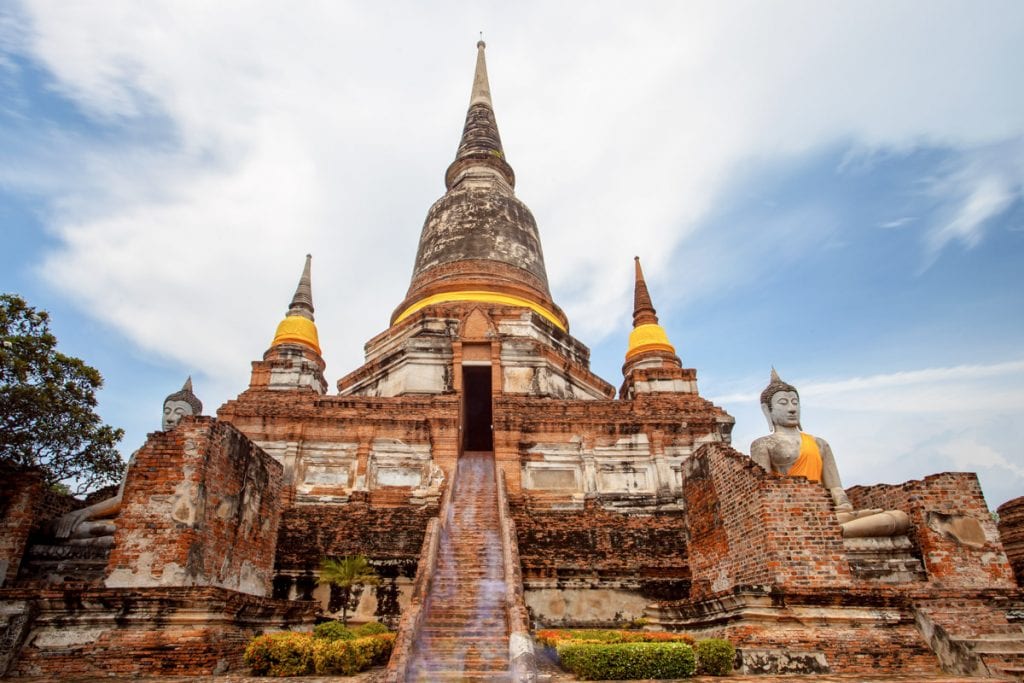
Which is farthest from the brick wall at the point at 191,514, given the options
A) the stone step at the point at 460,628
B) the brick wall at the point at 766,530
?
the brick wall at the point at 766,530

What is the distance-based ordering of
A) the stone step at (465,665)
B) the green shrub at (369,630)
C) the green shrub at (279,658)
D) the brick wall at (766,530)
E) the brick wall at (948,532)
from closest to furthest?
the stone step at (465,665) < the green shrub at (279,658) < the brick wall at (766,530) < the brick wall at (948,532) < the green shrub at (369,630)

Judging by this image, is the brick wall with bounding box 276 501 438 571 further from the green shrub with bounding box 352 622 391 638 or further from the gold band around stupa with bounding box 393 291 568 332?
the gold band around stupa with bounding box 393 291 568 332

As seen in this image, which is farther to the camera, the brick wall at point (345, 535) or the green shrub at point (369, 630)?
the brick wall at point (345, 535)

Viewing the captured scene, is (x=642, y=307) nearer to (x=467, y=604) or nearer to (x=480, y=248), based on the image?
(x=480, y=248)

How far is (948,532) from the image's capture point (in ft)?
28.4

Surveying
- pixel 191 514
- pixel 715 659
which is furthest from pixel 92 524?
pixel 715 659

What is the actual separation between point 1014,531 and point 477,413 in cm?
1276

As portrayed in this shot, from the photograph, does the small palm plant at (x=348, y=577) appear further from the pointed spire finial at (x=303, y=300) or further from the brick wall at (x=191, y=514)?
the pointed spire finial at (x=303, y=300)

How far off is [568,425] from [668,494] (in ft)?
8.45

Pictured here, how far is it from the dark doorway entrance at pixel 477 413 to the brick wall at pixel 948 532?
1113 centimetres

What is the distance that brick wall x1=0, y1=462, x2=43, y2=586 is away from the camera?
363 inches

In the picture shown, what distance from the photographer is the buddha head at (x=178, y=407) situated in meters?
10.5

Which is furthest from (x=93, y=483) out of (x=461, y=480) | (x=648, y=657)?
(x=648, y=657)

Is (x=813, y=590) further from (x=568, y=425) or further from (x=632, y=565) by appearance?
(x=568, y=425)
